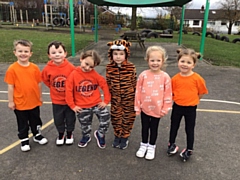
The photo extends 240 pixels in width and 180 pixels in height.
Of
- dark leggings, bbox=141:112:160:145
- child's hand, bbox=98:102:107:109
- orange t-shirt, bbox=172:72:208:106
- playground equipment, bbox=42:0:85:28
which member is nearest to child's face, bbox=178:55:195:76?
orange t-shirt, bbox=172:72:208:106

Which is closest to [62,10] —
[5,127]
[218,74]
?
[218,74]

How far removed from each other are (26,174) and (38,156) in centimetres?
38

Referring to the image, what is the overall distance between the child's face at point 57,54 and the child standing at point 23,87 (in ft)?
0.92

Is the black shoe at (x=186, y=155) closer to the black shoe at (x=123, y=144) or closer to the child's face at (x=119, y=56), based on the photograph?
the black shoe at (x=123, y=144)

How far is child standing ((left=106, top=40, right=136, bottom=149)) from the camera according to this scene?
277 cm

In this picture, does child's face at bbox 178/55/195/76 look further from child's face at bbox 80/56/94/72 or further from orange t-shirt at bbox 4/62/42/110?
orange t-shirt at bbox 4/62/42/110

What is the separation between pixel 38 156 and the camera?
9.83ft

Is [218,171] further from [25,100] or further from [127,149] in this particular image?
[25,100]

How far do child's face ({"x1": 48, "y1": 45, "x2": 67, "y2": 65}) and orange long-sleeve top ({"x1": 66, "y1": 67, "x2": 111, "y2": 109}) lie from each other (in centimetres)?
23

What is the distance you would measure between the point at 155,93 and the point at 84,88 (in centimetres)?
88

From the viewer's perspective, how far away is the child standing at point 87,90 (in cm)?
284

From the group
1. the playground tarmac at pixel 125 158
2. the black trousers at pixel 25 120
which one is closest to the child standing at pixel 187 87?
the playground tarmac at pixel 125 158

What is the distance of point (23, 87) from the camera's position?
2.85 meters

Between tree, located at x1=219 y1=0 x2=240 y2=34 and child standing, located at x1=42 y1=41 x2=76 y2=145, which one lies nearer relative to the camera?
child standing, located at x1=42 y1=41 x2=76 y2=145
